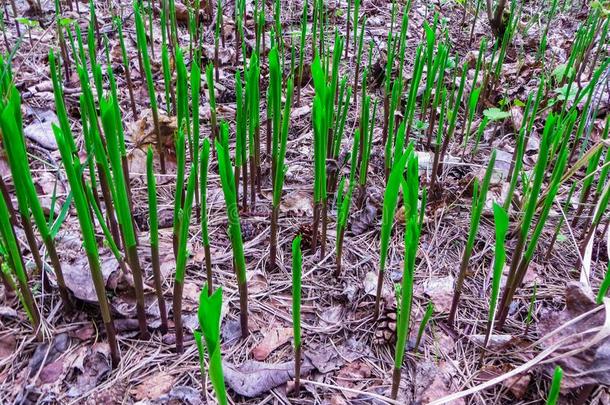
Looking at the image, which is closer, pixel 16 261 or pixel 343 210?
pixel 16 261

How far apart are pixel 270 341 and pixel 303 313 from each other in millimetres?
128

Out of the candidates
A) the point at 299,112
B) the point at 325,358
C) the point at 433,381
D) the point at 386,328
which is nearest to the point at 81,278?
the point at 325,358

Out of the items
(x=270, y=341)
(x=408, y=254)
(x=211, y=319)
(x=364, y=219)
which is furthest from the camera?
(x=364, y=219)

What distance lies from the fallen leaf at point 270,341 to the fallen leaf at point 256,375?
0.10ft

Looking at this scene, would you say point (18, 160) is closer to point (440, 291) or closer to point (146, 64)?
point (146, 64)

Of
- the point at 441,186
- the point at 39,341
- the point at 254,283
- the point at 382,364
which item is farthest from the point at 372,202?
the point at 39,341

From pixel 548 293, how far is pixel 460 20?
2.58 metres

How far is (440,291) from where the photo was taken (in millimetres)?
1240

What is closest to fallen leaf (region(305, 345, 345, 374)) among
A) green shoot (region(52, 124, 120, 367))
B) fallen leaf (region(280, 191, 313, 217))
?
green shoot (region(52, 124, 120, 367))

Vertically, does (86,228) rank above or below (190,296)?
above

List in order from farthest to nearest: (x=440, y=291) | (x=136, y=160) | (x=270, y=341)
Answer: (x=136, y=160), (x=440, y=291), (x=270, y=341)

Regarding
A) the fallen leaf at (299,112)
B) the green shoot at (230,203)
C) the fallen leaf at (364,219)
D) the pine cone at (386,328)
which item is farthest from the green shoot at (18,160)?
the fallen leaf at (299,112)

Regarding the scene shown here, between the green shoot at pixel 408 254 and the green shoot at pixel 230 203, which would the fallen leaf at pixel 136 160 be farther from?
the green shoot at pixel 408 254

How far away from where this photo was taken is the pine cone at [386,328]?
1.08m
